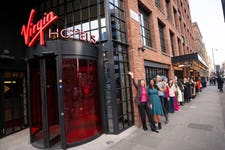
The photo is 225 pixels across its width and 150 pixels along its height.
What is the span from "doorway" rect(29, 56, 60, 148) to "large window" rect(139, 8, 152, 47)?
5510 millimetres

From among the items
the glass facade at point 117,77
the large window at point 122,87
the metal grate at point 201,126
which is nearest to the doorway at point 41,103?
the glass facade at point 117,77

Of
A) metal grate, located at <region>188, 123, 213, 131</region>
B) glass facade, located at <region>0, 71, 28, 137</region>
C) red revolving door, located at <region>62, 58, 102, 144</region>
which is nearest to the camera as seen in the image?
red revolving door, located at <region>62, 58, 102, 144</region>

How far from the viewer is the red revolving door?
4.77 meters

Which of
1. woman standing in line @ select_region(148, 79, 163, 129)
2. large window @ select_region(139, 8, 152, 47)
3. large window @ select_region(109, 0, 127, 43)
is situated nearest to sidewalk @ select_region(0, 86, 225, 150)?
woman standing in line @ select_region(148, 79, 163, 129)

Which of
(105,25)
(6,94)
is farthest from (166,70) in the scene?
(6,94)

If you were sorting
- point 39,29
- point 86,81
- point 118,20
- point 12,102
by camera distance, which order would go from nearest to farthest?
1. point 39,29
2. point 86,81
3. point 118,20
4. point 12,102

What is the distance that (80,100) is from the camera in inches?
198

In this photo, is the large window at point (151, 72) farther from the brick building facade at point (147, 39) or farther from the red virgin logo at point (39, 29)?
the red virgin logo at point (39, 29)

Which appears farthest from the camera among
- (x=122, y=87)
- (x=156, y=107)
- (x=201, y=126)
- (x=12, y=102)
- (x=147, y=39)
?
(x=147, y=39)

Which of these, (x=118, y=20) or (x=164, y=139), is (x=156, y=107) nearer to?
(x=164, y=139)

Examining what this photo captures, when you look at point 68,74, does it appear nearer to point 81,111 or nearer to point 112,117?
point 81,111

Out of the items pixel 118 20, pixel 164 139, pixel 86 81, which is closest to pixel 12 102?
pixel 86 81

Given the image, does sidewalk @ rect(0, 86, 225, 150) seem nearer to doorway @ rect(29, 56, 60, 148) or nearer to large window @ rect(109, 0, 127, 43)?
doorway @ rect(29, 56, 60, 148)

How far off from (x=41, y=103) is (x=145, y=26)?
7289 millimetres
